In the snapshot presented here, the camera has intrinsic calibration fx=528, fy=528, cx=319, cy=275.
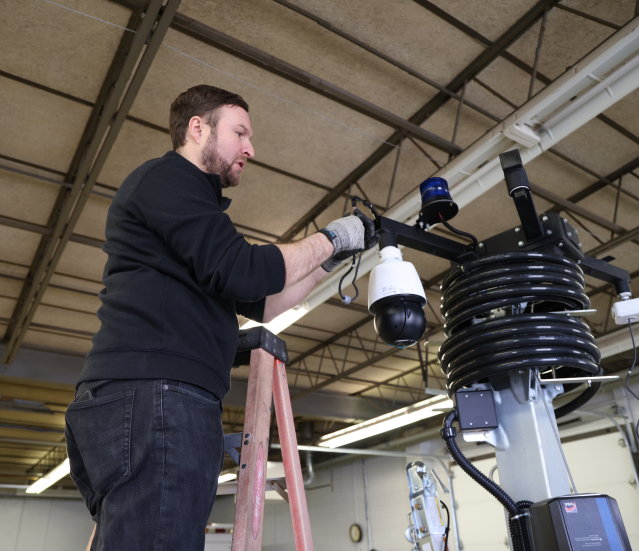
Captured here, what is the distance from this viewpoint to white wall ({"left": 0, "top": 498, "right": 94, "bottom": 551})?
15320 millimetres

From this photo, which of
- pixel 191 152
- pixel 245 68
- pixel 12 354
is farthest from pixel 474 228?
pixel 12 354

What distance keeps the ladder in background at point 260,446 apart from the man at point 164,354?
293 millimetres

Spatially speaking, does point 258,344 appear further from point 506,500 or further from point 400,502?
point 400,502

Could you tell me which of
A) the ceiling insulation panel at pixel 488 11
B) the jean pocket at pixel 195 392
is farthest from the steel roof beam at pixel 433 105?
the jean pocket at pixel 195 392

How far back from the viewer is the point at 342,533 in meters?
13.4

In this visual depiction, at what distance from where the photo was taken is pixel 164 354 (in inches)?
41.9

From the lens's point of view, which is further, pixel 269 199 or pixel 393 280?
pixel 269 199

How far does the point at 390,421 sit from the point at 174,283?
8392 mm

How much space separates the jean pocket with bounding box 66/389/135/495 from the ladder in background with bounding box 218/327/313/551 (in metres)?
0.44

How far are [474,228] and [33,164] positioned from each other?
5121 mm

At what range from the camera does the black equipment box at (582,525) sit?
1.12m

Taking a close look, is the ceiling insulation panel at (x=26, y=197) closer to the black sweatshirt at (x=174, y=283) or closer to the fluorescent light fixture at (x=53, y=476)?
the black sweatshirt at (x=174, y=283)

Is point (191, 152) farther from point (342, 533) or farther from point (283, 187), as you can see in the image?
point (342, 533)

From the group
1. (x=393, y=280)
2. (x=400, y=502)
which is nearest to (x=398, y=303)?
(x=393, y=280)
